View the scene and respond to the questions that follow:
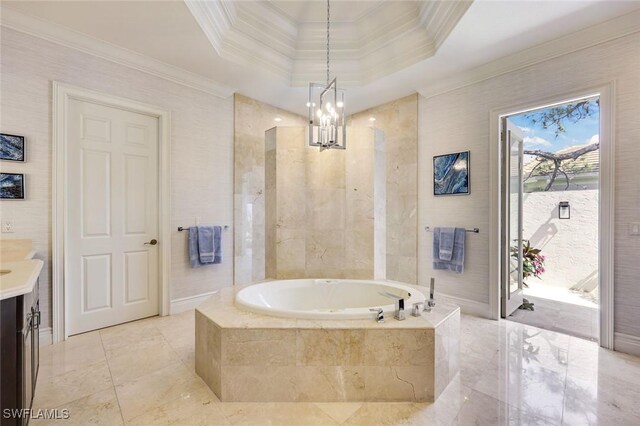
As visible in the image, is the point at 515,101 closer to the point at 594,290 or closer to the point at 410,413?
the point at 410,413

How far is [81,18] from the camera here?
236 cm

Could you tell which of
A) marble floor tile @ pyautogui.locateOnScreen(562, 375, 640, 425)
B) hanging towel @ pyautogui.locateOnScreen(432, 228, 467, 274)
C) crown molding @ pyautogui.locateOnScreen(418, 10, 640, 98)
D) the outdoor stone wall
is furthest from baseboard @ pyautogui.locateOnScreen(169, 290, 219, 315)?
the outdoor stone wall

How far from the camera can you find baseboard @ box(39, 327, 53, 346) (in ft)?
7.92

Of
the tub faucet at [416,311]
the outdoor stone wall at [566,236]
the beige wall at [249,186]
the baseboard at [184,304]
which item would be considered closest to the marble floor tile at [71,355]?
Answer: the baseboard at [184,304]

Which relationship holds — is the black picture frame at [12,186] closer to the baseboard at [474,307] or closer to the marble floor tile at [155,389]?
the marble floor tile at [155,389]

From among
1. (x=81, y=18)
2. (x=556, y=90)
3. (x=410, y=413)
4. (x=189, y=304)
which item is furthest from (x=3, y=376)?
(x=556, y=90)

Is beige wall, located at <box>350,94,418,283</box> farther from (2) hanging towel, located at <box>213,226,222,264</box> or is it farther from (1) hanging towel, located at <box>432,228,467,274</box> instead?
(2) hanging towel, located at <box>213,226,222,264</box>

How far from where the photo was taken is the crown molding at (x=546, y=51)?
2283mm

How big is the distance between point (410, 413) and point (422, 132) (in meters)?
3.04

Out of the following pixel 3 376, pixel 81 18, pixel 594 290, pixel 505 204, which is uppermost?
pixel 81 18

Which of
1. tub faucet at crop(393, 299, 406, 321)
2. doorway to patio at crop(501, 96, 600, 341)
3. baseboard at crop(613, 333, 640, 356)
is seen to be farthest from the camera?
doorway to patio at crop(501, 96, 600, 341)

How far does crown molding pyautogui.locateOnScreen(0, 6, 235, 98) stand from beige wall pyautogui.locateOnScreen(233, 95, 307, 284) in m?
0.39

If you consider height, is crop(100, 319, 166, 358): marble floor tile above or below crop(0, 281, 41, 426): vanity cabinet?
below

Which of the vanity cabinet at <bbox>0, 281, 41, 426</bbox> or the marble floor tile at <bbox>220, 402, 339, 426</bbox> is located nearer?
the vanity cabinet at <bbox>0, 281, 41, 426</bbox>
